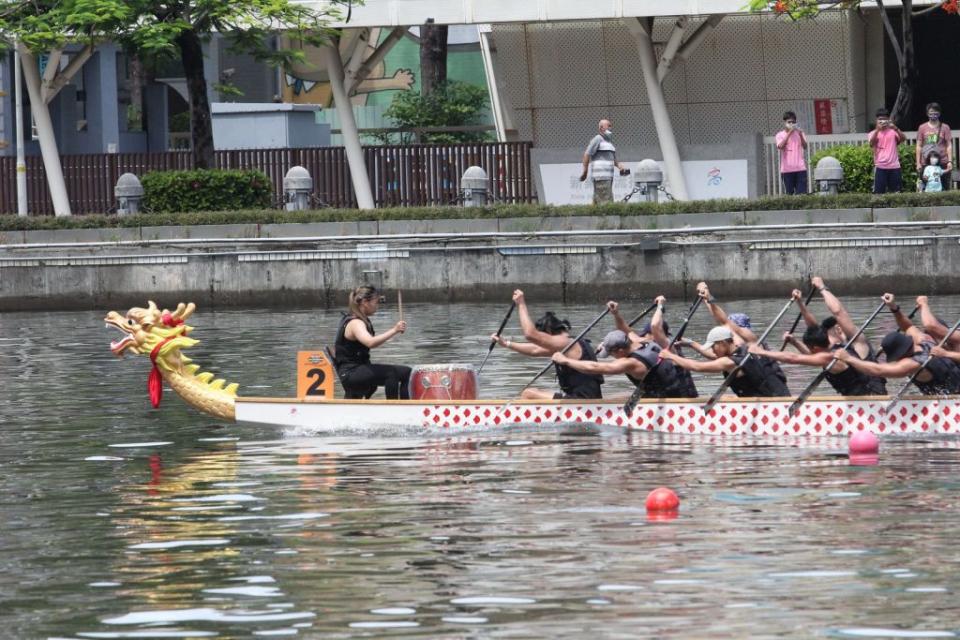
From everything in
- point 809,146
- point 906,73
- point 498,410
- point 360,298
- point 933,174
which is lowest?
point 498,410

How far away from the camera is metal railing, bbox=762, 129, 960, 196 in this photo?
35.9 meters

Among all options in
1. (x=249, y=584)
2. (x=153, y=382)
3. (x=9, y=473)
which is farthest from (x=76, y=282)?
(x=249, y=584)

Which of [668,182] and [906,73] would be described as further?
[668,182]

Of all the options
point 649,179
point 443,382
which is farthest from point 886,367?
point 649,179

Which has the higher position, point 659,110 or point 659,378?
point 659,110

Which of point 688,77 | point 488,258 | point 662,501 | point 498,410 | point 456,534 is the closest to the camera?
point 456,534

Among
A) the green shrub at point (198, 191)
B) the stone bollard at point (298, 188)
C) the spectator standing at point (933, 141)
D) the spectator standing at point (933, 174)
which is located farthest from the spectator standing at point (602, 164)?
the green shrub at point (198, 191)

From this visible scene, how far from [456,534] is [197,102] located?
25170 millimetres

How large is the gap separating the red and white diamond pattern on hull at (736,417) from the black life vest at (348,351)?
996mm

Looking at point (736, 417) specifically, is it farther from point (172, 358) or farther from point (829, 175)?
point (829, 175)

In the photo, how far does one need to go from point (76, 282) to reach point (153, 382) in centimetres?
1481

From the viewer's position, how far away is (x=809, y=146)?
121 ft

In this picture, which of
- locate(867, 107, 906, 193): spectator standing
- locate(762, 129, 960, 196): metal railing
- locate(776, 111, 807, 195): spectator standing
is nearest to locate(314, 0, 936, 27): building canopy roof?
locate(762, 129, 960, 196): metal railing

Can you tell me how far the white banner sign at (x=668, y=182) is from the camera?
37.4m
